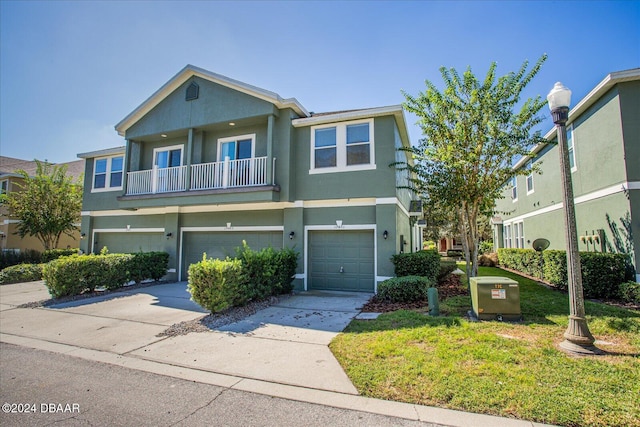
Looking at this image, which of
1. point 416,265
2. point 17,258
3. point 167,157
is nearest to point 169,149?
point 167,157

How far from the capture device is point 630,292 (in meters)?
8.69

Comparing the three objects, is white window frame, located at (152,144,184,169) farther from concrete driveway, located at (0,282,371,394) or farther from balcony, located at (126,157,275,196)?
concrete driveway, located at (0,282,371,394)

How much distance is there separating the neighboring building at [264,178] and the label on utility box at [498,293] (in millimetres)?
4046

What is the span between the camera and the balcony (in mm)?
12336

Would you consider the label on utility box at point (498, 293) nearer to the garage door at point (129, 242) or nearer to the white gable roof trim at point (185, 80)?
the white gable roof trim at point (185, 80)

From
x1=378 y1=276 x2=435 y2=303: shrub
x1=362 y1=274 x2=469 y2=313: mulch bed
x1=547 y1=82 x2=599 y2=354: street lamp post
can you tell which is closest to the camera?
x1=547 y1=82 x2=599 y2=354: street lamp post

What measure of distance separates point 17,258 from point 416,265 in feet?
70.6

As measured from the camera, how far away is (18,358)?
5.55 metres

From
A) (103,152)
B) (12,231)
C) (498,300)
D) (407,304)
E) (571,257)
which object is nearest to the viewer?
(571,257)

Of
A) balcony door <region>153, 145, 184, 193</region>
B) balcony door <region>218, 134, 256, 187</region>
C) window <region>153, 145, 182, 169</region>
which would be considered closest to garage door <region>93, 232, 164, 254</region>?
balcony door <region>153, 145, 184, 193</region>

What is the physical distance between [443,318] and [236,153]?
10.3 metres

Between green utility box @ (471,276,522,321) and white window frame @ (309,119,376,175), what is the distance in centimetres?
567

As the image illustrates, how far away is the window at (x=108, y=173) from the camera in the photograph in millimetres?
16531

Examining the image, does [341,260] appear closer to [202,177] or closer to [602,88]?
[202,177]
